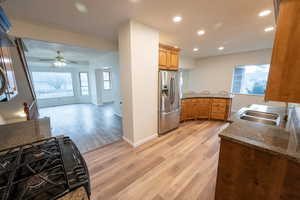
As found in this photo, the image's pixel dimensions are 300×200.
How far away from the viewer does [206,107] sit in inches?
172

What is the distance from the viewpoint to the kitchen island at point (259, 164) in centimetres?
97

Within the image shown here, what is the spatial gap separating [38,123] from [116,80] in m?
3.46

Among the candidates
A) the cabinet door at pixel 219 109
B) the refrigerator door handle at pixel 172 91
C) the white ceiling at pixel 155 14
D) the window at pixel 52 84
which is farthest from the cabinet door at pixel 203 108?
the window at pixel 52 84

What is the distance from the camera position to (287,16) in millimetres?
949

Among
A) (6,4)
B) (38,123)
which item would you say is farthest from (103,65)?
(38,123)

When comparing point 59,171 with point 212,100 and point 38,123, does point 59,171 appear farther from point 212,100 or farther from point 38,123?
point 212,100

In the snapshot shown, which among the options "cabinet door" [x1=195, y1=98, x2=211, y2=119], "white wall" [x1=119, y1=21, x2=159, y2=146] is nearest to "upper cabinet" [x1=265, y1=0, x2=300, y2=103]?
"white wall" [x1=119, y1=21, x2=159, y2=146]

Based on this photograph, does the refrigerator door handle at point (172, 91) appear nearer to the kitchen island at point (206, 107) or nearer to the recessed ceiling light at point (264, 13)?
the kitchen island at point (206, 107)

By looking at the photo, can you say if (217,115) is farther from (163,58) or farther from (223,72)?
(163,58)

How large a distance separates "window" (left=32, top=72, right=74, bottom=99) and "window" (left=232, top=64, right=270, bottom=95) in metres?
9.40

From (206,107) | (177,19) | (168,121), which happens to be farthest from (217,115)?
(177,19)

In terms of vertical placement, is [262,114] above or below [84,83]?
below

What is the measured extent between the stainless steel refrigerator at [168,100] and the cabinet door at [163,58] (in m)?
0.18

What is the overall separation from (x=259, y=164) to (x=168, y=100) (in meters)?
2.23
